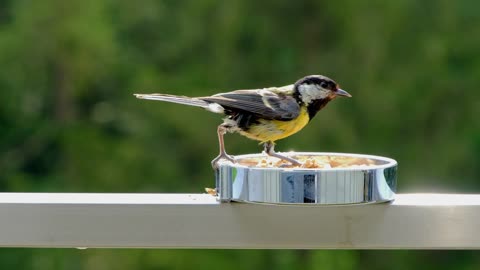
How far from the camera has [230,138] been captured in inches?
268

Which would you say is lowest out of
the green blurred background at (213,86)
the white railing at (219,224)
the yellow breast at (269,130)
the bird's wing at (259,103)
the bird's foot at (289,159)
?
the green blurred background at (213,86)

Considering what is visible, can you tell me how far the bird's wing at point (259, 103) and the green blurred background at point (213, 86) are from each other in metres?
3.96

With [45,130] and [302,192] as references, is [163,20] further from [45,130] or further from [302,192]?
[302,192]

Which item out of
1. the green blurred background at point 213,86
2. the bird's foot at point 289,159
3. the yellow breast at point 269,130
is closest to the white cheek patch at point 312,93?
the yellow breast at point 269,130

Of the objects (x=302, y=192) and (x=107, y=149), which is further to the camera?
(x=107, y=149)

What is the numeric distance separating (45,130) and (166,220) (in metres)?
5.57

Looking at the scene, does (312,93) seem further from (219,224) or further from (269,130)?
(219,224)

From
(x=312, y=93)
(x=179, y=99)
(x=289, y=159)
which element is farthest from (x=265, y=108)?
(x=289, y=159)

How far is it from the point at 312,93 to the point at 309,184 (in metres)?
0.93

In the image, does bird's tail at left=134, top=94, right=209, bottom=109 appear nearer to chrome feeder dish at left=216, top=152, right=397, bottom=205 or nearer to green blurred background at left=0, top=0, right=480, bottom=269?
chrome feeder dish at left=216, top=152, right=397, bottom=205

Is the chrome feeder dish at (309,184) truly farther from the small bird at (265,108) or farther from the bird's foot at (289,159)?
the small bird at (265,108)

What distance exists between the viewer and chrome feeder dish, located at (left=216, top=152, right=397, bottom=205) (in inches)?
86.7

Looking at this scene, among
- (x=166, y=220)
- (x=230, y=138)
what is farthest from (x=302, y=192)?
(x=230, y=138)

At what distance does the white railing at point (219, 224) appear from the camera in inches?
91.4
